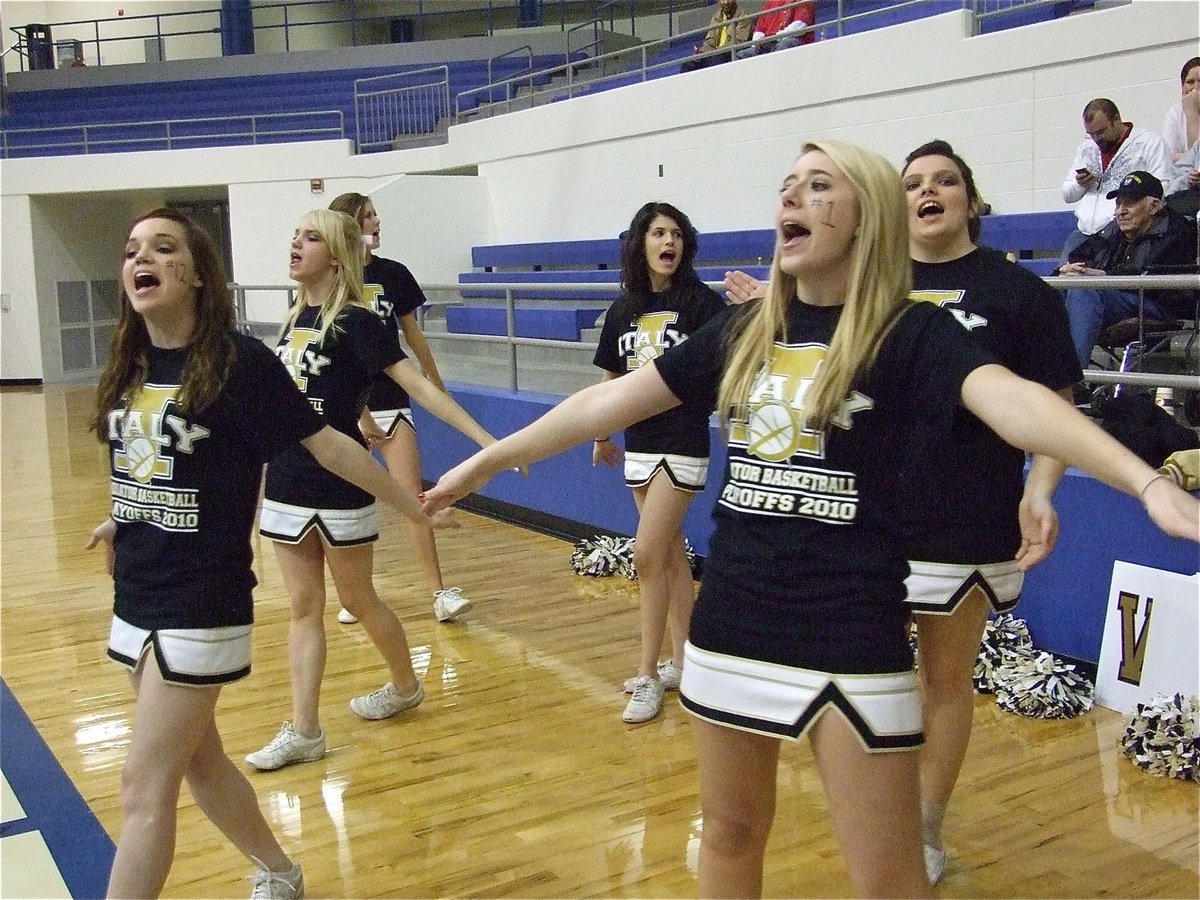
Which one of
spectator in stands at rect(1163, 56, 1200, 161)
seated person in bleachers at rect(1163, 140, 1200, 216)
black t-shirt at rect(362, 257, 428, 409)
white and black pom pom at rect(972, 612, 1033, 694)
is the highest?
spectator in stands at rect(1163, 56, 1200, 161)

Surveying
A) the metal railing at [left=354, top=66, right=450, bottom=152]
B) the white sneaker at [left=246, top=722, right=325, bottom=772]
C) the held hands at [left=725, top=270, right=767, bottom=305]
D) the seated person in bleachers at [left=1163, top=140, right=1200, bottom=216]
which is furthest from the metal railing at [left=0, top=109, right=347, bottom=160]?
the held hands at [left=725, top=270, right=767, bottom=305]

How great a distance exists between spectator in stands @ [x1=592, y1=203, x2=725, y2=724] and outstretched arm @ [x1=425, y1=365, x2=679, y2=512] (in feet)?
6.03

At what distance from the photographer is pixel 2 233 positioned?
659 inches

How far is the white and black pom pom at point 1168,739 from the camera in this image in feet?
11.3

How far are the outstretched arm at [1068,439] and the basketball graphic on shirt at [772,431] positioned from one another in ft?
0.85

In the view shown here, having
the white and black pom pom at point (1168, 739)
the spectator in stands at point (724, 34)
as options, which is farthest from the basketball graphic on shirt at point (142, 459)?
the spectator in stands at point (724, 34)

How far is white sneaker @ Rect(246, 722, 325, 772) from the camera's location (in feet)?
12.1

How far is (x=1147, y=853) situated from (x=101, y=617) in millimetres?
4481

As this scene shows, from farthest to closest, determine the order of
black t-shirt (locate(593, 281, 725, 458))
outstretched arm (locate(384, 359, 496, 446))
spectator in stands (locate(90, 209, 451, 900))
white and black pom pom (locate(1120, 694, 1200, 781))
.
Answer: black t-shirt (locate(593, 281, 725, 458)) < white and black pom pom (locate(1120, 694, 1200, 781)) < outstretched arm (locate(384, 359, 496, 446)) < spectator in stands (locate(90, 209, 451, 900))

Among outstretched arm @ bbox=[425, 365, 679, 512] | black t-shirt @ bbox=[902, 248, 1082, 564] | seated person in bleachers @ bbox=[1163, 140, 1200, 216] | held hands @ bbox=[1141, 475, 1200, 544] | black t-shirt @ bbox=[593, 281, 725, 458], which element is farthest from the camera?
seated person in bleachers @ bbox=[1163, 140, 1200, 216]

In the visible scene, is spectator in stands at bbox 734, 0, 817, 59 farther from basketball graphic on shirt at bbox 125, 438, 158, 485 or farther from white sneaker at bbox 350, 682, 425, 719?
basketball graphic on shirt at bbox 125, 438, 158, 485

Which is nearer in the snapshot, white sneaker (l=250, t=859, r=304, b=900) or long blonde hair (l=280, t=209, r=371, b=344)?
white sneaker (l=250, t=859, r=304, b=900)

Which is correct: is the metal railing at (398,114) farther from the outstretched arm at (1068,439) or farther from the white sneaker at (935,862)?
the outstretched arm at (1068,439)

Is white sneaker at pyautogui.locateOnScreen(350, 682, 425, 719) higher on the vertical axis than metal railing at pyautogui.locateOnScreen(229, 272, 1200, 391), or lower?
lower
